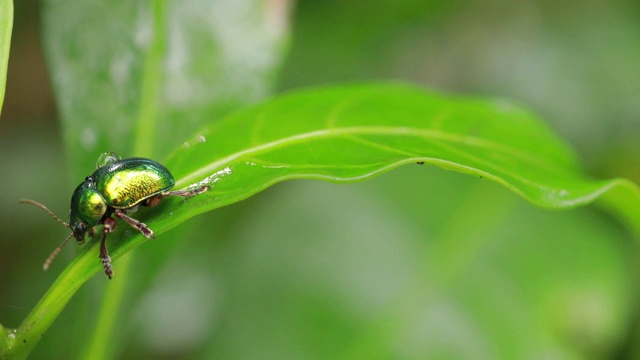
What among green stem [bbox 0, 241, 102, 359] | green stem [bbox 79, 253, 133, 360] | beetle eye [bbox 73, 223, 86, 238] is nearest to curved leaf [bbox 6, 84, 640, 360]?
green stem [bbox 0, 241, 102, 359]

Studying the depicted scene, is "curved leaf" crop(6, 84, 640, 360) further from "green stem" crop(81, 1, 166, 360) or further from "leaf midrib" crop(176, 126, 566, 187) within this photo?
"green stem" crop(81, 1, 166, 360)

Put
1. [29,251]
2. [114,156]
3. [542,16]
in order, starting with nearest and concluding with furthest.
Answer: [114,156] < [29,251] < [542,16]

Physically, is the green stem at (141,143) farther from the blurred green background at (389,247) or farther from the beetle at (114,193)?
the beetle at (114,193)

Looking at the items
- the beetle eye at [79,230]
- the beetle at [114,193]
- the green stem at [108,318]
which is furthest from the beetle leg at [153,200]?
the green stem at [108,318]

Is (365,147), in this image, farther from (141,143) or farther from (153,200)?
(141,143)

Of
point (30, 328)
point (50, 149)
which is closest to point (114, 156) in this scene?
point (30, 328)

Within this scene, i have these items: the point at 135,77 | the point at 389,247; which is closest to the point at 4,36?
the point at 135,77

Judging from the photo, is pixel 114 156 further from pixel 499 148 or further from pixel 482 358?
pixel 482 358
